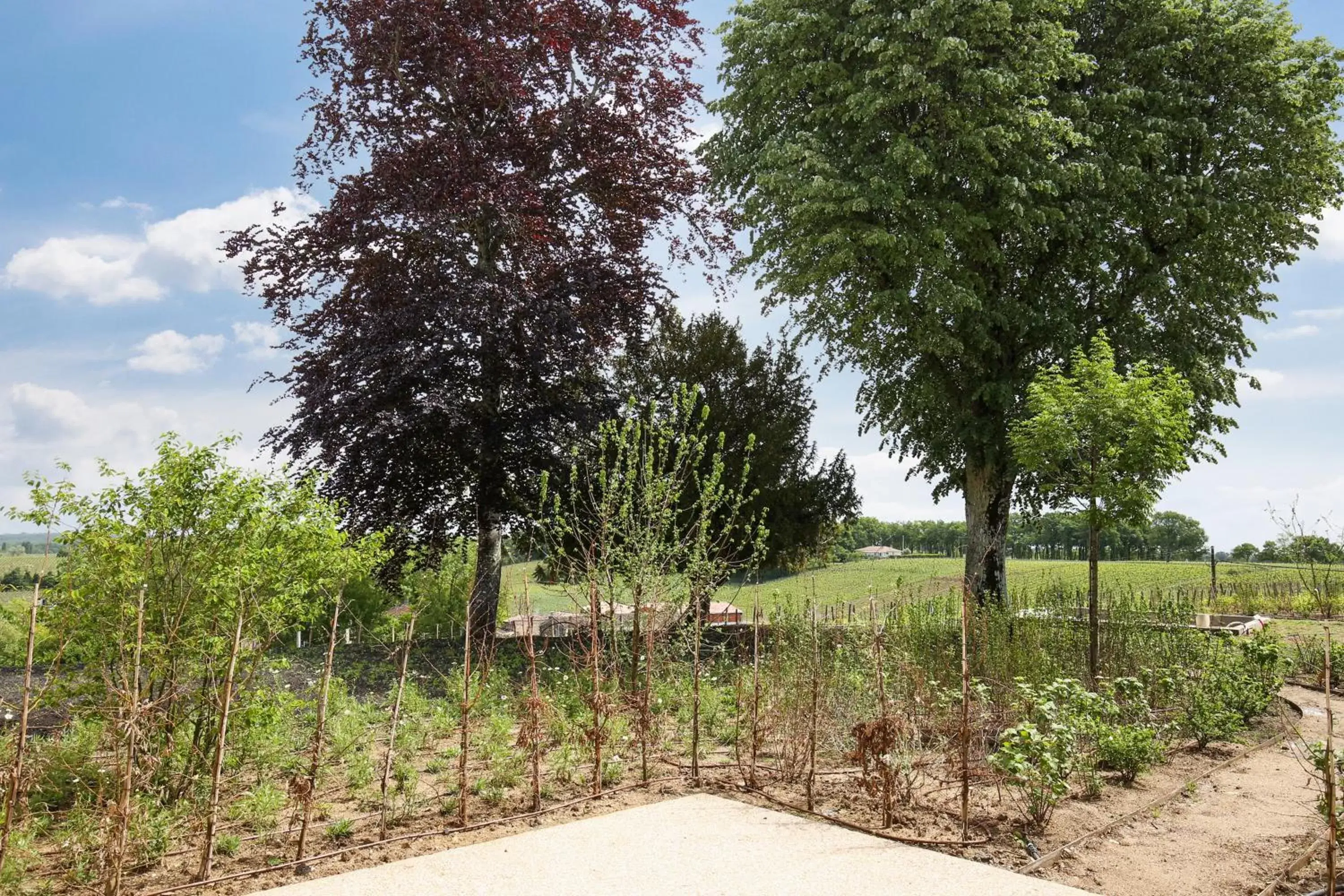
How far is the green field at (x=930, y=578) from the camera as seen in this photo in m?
15.1

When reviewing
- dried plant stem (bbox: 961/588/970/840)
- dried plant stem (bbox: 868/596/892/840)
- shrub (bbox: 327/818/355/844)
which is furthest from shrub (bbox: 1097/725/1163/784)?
shrub (bbox: 327/818/355/844)

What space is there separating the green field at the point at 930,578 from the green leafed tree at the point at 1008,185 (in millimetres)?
2782

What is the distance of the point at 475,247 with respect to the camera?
49.0 feet

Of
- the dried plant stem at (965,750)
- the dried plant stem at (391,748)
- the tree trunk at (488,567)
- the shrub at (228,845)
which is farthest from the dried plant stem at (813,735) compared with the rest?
the tree trunk at (488,567)

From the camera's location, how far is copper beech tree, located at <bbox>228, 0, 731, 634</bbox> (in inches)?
508

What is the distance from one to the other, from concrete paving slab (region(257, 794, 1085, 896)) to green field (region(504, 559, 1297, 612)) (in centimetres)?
363

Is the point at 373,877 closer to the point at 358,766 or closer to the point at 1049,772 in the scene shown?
the point at 358,766

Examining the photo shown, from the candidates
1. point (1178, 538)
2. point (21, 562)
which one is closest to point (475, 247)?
point (21, 562)

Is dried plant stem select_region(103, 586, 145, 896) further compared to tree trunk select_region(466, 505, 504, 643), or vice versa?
tree trunk select_region(466, 505, 504, 643)

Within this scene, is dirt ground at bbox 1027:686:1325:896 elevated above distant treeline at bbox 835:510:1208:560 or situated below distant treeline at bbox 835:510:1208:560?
below

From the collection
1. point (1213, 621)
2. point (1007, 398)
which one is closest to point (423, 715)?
point (1007, 398)

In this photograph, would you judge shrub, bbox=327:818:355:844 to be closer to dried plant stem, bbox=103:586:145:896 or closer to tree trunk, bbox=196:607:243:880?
tree trunk, bbox=196:607:243:880

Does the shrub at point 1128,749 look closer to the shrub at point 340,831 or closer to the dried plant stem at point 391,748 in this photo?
the dried plant stem at point 391,748

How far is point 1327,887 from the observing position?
4.07 m
